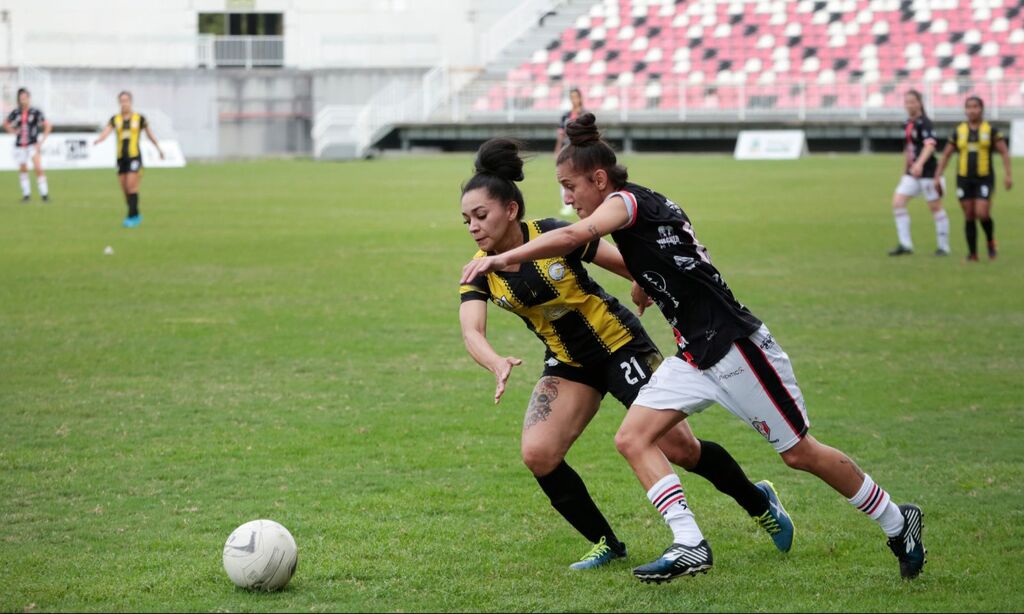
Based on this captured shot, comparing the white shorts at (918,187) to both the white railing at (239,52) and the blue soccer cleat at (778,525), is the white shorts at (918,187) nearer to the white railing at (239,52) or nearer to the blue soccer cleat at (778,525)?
the blue soccer cleat at (778,525)

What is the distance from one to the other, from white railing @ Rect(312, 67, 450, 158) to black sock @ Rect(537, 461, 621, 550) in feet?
138

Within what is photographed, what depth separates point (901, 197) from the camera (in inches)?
707

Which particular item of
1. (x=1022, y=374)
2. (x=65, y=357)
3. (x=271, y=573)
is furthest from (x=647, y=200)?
(x=65, y=357)

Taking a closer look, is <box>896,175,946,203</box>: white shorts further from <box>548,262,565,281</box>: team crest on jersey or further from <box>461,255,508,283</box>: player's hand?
<box>461,255,508,283</box>: player's hand

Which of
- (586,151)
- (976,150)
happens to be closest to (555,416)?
(586,151)

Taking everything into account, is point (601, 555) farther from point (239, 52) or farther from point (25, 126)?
point (239, 52)

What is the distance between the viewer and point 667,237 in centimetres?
520

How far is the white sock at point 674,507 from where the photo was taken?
514 centimetres

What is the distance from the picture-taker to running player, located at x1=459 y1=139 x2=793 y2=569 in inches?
219

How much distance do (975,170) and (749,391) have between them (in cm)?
1298

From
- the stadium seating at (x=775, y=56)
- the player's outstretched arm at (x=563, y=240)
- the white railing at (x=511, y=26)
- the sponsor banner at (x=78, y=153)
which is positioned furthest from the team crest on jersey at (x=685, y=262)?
the white railing at (x=511, y=26)

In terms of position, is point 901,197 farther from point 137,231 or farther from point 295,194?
point 295,194

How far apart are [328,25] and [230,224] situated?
32.7 metres

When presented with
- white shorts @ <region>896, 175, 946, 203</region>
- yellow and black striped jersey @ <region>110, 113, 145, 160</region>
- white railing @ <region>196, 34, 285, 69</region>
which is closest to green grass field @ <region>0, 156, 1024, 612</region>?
white shorts @ <region>896, 175, 946, 203</region>
